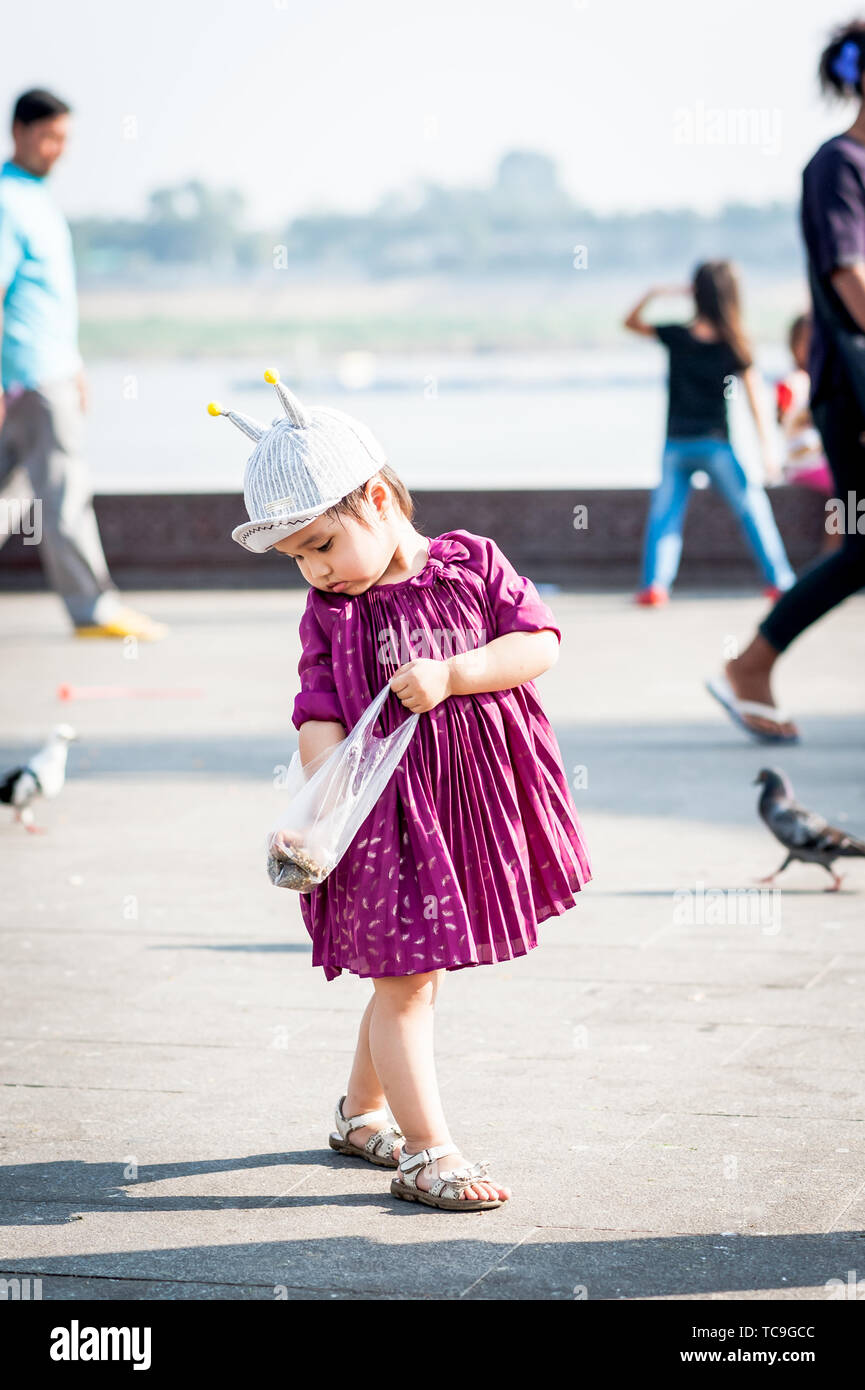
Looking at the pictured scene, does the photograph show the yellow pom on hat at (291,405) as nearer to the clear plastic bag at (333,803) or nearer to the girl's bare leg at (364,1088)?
the clear plastic bag at (333,803)

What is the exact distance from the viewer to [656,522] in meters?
11.3

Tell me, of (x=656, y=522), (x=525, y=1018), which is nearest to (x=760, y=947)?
(x=525, y=1018)

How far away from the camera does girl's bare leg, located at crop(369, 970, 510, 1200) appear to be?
131 inches

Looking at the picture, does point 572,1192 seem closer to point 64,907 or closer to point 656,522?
point 64,907

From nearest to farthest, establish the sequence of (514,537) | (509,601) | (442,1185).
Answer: (442,1185), (509,601), (514,537)

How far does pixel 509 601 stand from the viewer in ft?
11.3

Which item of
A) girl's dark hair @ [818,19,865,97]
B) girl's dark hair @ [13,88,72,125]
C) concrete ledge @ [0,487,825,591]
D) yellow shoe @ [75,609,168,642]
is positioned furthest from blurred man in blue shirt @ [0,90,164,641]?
girl's dark hair @ [818,19,865,97]

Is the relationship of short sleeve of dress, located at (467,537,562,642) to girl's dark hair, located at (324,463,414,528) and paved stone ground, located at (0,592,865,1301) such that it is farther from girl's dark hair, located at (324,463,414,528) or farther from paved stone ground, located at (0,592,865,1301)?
paved stone ground, located at (0,592,865,1301)

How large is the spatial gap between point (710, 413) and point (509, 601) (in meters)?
8.04

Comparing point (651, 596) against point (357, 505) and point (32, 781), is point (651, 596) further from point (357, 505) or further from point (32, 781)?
point (357, 505)

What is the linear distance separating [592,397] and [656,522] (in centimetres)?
3139

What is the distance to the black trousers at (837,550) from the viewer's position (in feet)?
20.8

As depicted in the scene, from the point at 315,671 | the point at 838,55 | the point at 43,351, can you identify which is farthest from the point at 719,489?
the point at 315,671

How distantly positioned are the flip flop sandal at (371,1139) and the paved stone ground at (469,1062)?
31mm
